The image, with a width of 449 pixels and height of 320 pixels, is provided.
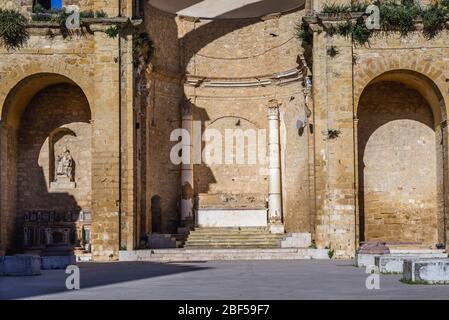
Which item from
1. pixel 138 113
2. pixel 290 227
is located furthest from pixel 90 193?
pixel 290 227

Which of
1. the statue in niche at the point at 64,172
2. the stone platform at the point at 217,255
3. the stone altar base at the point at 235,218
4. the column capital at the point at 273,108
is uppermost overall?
the column capital at the point at 273,108

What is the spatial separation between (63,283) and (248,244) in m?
14.8

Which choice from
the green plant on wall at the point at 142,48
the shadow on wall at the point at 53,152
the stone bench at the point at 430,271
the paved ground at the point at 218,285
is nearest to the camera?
the paved ground at the point at 218,285

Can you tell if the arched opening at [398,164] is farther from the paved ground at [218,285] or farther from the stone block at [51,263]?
the stone block at [51,263]

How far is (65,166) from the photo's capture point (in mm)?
28078

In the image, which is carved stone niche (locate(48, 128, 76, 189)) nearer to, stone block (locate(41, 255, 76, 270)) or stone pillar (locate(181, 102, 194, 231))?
stone pillar (locate(181, 102, 194, 231))

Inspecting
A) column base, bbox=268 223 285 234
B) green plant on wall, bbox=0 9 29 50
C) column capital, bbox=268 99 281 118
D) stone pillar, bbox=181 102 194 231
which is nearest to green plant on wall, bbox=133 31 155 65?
green plant on wall, bbox=0 9 29 50

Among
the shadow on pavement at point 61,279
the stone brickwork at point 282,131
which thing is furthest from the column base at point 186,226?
the shadow on pavement at point 61,279

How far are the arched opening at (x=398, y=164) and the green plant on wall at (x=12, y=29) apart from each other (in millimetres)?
11392

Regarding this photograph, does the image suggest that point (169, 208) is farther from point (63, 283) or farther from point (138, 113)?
point (63, 283)

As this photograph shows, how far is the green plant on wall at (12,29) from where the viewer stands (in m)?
25.6

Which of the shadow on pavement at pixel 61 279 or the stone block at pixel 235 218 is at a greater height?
the stone block at pixel 235 218

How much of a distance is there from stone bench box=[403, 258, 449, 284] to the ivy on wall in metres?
13.0

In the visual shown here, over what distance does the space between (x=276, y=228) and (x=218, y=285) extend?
16587 millimetres
